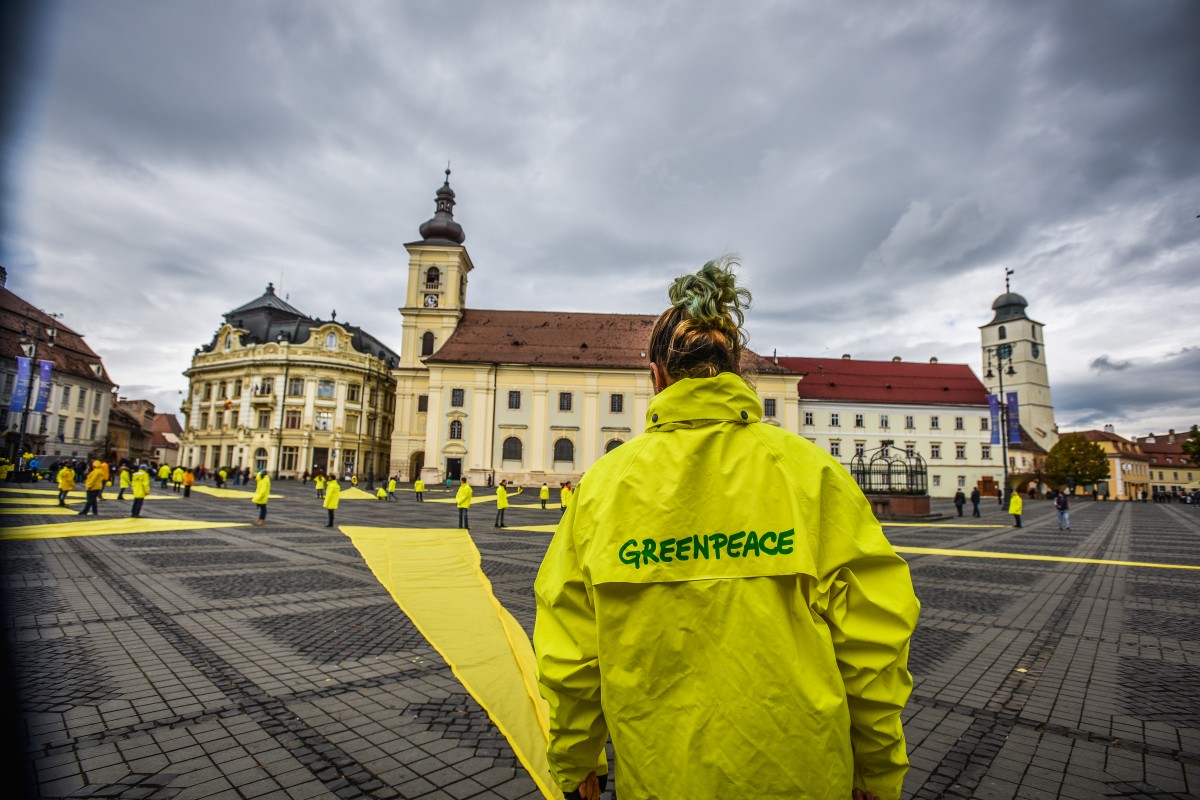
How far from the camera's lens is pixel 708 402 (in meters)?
1.62

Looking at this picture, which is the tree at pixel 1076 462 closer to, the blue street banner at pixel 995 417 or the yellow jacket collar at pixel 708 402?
the blue street banner at pixel 995 417

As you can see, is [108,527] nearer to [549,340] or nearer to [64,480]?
[64,480]

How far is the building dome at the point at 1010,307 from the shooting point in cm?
7769

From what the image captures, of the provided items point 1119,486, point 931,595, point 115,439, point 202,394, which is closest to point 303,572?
point 931,595

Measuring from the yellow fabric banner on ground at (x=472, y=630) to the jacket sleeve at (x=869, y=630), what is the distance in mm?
2065

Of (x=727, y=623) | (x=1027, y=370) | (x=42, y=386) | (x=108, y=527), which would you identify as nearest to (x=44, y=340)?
(x=727, y=623)

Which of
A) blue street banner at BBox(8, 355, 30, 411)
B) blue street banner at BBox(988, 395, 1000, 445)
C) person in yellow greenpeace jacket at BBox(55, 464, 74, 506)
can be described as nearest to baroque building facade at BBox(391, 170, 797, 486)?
blue street banner at BBox(988, 395, 1000, 445)

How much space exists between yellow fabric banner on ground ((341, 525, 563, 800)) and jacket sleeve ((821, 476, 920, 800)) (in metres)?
2.06

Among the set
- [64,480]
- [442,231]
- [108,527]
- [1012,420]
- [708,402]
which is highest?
[442,231]

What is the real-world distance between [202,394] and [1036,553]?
2937 inches

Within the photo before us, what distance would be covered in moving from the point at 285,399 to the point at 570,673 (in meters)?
65.8

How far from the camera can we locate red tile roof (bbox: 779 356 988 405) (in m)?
58.0

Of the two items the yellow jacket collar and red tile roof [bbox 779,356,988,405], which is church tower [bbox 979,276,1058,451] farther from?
the yellow jacket collar

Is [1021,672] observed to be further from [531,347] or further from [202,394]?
[202,394]
